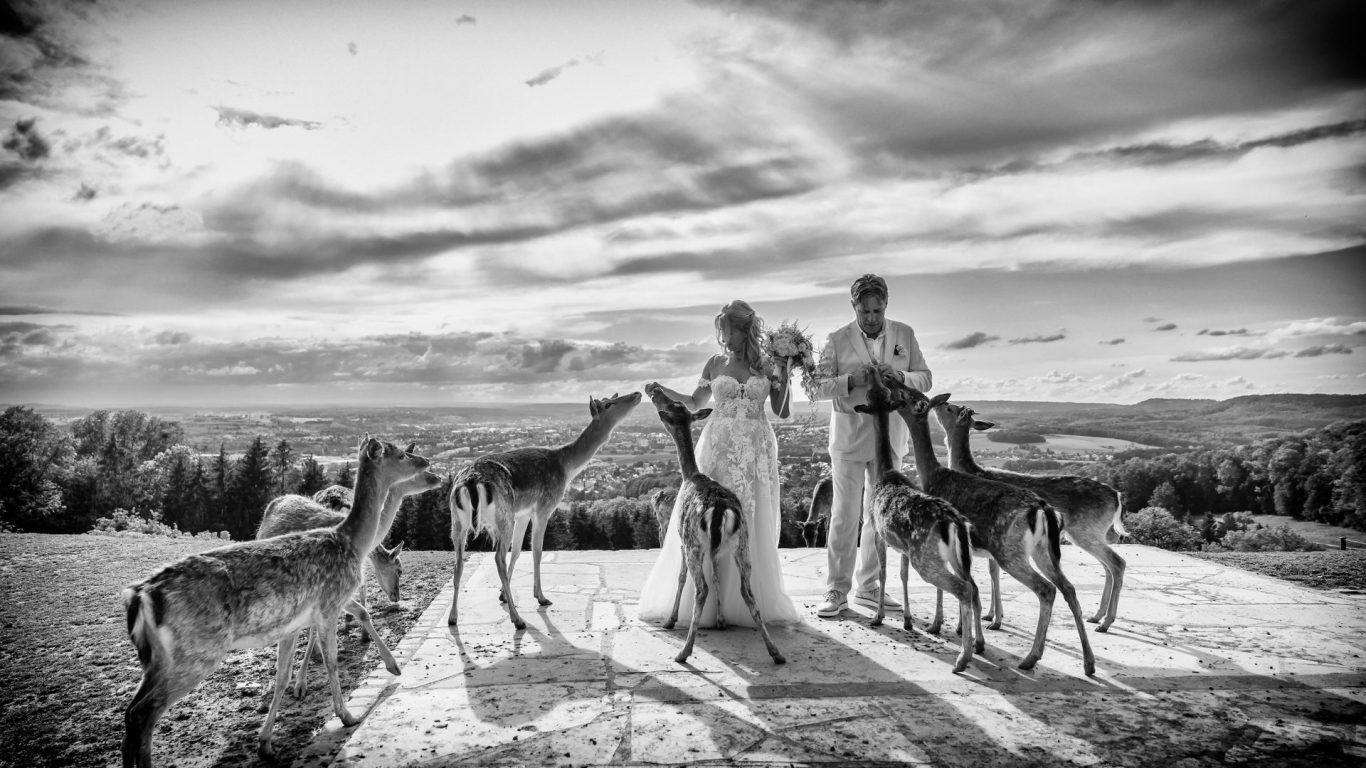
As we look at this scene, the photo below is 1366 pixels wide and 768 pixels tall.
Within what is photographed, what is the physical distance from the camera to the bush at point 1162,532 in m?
11.4

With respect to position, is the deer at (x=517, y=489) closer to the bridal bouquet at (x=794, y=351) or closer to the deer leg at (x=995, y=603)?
→ the bridal bouquet at (x=794, y=351)

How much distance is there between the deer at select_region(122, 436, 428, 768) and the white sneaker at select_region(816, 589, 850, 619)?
4135 millimetres

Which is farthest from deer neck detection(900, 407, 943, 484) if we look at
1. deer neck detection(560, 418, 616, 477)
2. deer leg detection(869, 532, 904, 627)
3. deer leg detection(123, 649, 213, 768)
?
deer leg detection(123, 649, 213, 768)

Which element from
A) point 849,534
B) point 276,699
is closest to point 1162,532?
point 849,534

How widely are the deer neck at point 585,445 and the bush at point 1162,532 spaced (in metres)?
9.33

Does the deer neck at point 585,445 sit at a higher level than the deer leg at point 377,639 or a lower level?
higher

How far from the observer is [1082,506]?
620 cm

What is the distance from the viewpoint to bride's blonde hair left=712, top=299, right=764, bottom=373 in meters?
6.94

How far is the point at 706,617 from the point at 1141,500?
13.3 metres

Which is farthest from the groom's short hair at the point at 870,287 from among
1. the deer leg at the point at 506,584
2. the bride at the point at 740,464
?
the deer leg at the point at 506,584

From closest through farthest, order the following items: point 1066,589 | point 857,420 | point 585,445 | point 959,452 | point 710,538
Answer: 1. point 1066,589
2. point 710,538
3. point 959,452
4. point 857,420
5. point 585,445

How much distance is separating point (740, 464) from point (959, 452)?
213cm

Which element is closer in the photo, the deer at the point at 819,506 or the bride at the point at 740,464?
the bride at the point at 740,464

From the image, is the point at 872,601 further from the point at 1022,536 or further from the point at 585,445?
the point at 585,445
